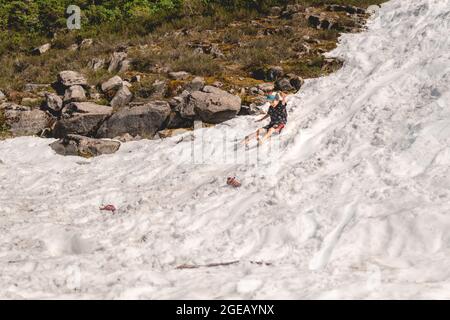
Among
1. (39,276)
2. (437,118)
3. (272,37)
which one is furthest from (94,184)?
(272,37)

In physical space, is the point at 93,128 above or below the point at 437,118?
below

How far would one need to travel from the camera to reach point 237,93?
14758mm

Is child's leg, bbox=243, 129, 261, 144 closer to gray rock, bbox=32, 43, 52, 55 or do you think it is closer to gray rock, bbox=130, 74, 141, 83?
gray rock, bbox=130, 74, 141, 83

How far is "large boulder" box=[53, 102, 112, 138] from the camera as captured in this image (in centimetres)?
1365

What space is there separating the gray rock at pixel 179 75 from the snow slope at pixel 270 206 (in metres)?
4.40

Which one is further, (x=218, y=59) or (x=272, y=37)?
(x=272, y=37)

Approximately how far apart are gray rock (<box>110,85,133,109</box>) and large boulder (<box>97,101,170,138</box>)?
1.28 metres

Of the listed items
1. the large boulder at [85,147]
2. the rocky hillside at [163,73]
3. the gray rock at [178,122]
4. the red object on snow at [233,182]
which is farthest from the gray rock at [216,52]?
the red object on snow at [233,182]

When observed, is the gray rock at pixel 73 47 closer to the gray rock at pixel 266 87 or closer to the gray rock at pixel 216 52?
the gray rock at pixel 216 52

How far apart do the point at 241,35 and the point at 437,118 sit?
13559 mm

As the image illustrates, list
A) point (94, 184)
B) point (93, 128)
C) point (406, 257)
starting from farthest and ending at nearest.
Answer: point (93, 128) < point (94, 184) < point (406, 257)

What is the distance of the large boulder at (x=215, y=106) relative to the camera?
13.0m

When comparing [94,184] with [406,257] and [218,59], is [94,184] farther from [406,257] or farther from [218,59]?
[218,59]

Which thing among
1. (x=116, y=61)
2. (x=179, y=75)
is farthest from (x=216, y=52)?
(x=116, y=61)
